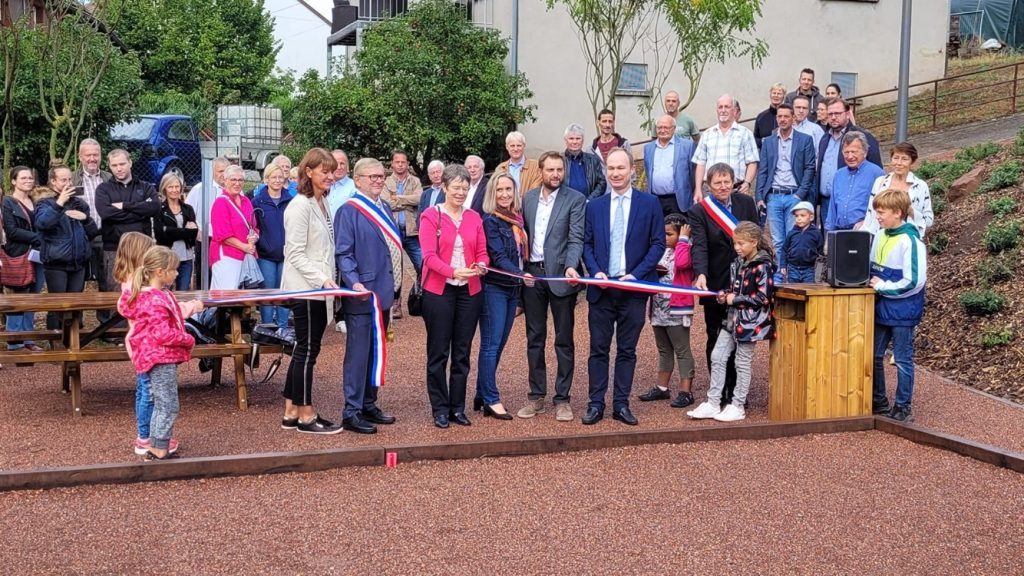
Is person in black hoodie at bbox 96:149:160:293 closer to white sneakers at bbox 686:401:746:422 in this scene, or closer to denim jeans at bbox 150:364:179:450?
denim jeans at bbox 150:364:179:450

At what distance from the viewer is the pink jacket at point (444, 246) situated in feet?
26.5

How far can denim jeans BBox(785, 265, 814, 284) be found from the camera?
10852mm

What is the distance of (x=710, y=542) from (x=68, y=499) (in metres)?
3.50

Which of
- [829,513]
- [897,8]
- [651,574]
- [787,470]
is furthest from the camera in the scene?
[897,8]

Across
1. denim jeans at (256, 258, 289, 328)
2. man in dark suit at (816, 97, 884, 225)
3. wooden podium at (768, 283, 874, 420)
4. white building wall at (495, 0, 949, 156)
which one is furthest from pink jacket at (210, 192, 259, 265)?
white building wall at (495, 0, 949, 156)

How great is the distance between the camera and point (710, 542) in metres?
5.68

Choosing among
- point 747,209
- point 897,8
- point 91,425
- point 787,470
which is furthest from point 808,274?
point 897,8

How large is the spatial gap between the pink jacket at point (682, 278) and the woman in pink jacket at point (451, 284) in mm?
1697

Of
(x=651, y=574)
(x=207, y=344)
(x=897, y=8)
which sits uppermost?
(x=897, y=8)

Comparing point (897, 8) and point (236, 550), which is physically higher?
point (897, 8)

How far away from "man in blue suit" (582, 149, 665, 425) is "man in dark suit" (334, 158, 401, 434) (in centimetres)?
158

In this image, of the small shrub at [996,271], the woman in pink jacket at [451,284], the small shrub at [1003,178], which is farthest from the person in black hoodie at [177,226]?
the small shrub at [1003,178]

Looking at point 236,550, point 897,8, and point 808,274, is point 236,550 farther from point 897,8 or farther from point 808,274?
point 897,8

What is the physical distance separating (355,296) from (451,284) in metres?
0.71
